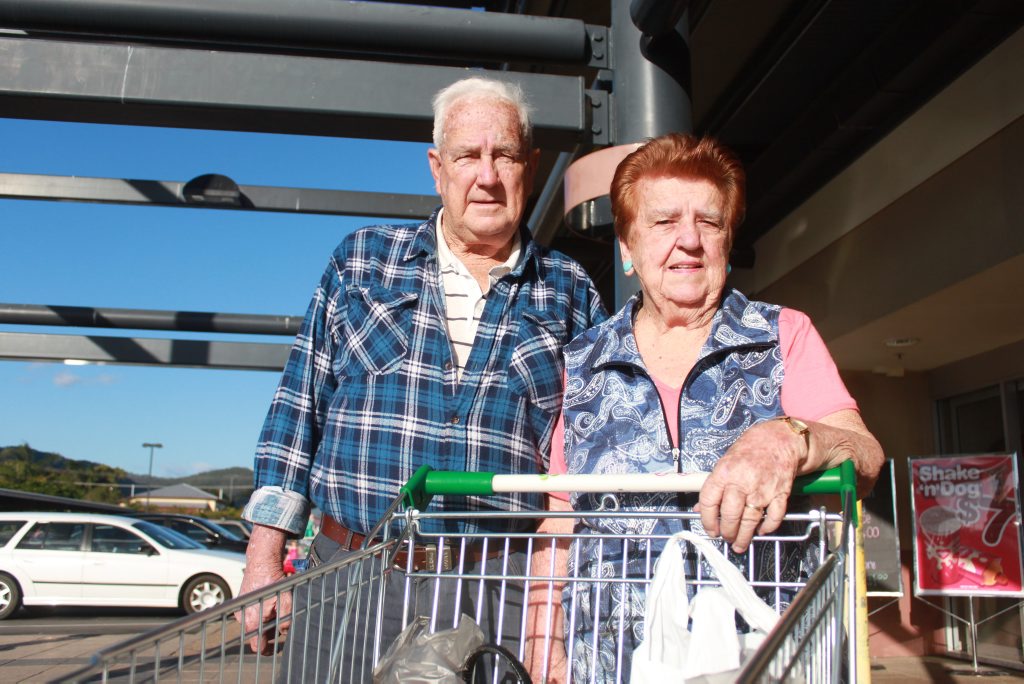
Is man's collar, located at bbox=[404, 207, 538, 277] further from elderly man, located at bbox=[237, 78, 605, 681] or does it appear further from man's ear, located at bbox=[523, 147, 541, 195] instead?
man's ear, located at bbox=[523, 147, 541, 195]

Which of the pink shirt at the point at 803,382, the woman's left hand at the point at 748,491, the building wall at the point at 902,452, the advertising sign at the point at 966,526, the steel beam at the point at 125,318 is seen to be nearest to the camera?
the woman's left hand at the point at 748,491

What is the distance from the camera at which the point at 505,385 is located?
2164mm

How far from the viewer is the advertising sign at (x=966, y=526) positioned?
7.79 m

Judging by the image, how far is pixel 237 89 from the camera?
3.05 m

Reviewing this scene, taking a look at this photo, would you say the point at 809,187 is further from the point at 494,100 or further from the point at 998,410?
the point at 494,100

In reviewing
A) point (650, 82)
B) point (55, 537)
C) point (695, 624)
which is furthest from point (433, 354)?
point (55, 537)

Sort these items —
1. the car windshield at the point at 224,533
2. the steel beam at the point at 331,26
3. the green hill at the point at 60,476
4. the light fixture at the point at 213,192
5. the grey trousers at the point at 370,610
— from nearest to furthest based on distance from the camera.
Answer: the grey trousers at the point at 370,610 → the steel beam at the point at 331,26 → the light fixture at the point at 213,192 → the car windshield at the point at 224,533 → the green hill at the point at 60,476

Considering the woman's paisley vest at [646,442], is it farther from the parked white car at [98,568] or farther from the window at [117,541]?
the window at [117,541]

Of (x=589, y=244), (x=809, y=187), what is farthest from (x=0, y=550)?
(x=809, y=187)

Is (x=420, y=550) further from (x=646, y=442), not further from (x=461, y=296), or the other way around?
(x=461, y=296)

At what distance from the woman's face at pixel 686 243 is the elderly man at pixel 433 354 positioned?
38 cm

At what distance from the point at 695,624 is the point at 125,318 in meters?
7.04

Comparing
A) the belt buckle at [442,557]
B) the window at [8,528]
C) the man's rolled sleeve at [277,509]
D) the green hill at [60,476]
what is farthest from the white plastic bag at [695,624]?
the green hill at [60,476]

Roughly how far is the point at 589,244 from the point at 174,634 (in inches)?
300
